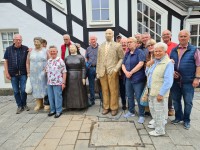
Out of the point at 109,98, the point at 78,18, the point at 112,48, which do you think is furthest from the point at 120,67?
the point at 78,18

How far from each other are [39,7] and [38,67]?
123 inches

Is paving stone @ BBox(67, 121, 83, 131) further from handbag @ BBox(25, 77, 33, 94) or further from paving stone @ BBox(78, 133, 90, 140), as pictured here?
handbag @ BBox(25, 77, 33, 94)

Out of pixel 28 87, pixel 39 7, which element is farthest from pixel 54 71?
pixel 39 7

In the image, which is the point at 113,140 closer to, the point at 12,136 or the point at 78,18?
the point at 12,136

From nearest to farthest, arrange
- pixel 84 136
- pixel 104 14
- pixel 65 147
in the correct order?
pixel 65 147 < pixel 84 136 < pixel 104 14

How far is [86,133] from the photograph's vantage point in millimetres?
3742

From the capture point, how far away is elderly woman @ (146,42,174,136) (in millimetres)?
3244

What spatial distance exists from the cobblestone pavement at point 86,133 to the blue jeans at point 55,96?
269 millimetres

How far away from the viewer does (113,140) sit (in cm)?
340

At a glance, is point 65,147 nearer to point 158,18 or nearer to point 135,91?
point 135,91

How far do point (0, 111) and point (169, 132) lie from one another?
167 inches

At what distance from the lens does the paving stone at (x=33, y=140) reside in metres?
3.38

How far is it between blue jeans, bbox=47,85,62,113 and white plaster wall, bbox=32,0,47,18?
3.40 metres

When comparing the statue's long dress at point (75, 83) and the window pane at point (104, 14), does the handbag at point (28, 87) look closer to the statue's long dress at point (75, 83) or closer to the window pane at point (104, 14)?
the statue's long dress at point (75, 83)
